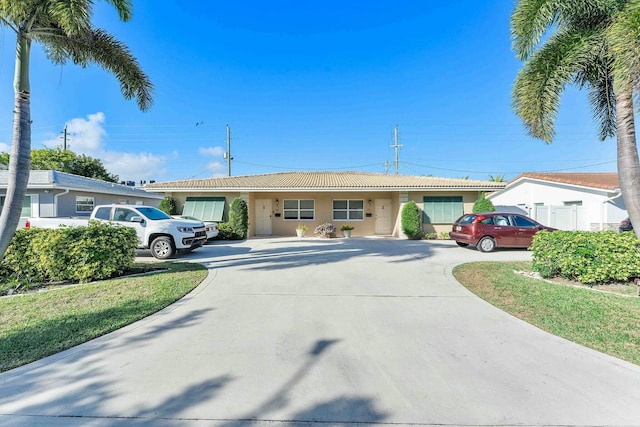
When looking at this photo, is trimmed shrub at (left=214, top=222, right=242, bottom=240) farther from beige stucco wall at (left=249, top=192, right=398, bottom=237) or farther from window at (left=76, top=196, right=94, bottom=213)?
window at (left=76, top=196, right=94, bottom=213)

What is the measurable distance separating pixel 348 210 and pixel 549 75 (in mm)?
12222

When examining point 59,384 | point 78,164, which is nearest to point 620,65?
point 59,384

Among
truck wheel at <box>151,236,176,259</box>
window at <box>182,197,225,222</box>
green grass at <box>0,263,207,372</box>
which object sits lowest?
green grass at <box>0,263,207,372</box>

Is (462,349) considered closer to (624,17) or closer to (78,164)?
(624,17)

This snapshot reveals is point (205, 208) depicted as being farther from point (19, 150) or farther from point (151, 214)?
point (19, 150)

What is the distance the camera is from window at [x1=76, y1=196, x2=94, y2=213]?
55.7ft

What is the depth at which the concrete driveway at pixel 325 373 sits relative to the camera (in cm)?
235

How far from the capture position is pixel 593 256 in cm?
609

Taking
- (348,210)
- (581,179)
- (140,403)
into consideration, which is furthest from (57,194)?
(581,179)

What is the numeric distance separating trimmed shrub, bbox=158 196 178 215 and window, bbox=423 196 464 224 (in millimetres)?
14096

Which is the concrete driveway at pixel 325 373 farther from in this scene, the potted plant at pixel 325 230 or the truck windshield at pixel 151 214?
the potted plant at pixel 325 230

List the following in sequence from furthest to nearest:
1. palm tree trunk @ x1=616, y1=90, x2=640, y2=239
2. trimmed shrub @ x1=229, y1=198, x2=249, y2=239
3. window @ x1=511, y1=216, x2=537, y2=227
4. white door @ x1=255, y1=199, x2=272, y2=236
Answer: white door @ x1=255, y1=199, x2=272, y2=236, trimmed shrub @ x1=229, y1=198, x2=249, y2=239, window @ x1=511, y1=216, x2=537, y2=227, palm tree trunk @ x1=616, y1=90, x2=640, y2=239

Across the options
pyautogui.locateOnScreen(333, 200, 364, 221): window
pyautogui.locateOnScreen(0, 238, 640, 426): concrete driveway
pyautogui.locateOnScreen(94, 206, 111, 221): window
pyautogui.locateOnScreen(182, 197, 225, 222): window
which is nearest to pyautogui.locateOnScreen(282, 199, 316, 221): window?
pyautogui.locateOnScreen(333, 200, 364, 221): window

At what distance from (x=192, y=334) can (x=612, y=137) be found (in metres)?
10.2
